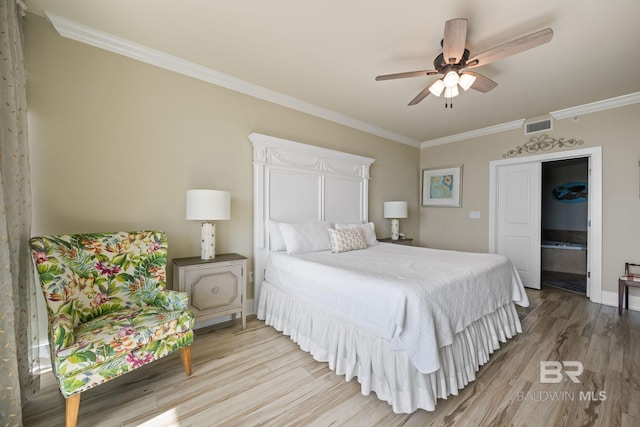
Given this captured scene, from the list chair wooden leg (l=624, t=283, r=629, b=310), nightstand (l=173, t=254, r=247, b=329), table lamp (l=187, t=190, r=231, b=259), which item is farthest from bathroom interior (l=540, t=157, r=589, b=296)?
table lamp (l=187, t=190, r=231, b=259)

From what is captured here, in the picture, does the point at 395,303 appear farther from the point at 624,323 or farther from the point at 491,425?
the point at 624,323

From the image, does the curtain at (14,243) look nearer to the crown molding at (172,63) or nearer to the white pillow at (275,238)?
the crown molding at (172,63)

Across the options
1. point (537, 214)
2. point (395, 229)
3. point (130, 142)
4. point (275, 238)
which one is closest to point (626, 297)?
point (537, 214)

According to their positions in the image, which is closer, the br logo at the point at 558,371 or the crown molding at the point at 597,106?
the br logo at the point at 558,371

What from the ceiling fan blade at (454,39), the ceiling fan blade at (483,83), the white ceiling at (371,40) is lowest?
the ceiling fan blade at (483,83)

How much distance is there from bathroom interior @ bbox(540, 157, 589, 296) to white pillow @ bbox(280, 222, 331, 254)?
14.7 feet

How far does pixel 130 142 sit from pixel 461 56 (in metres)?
2.89

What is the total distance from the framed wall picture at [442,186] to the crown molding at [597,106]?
59.2 inches

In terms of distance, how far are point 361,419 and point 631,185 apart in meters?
4.36

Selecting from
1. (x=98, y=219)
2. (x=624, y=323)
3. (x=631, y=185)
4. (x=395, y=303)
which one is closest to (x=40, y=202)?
(x=98, y=219)

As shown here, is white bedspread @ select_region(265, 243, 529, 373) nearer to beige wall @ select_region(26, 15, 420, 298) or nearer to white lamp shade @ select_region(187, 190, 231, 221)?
white lamp shade @ select_region(187, 190, 231, 221)

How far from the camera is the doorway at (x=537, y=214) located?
343 cm

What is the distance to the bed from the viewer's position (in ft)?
5.08

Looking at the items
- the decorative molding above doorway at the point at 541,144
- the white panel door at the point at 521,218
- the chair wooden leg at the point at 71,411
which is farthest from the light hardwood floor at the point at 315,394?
the decorative molding above doorway at the point at 541,144
